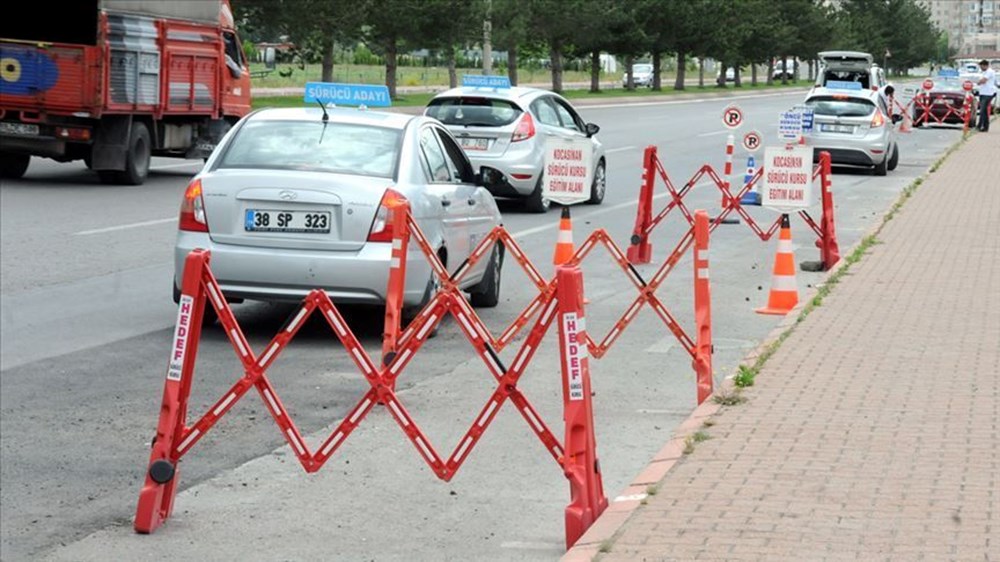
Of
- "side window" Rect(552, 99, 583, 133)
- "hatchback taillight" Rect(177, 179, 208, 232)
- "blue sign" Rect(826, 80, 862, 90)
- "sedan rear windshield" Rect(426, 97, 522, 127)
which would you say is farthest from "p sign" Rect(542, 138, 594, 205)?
"blue sign" Rect(826, 80, 862, 90)

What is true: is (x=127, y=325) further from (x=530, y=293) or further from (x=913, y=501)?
(x=913, y=501)

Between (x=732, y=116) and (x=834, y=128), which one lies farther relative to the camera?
(x=834, y=128)

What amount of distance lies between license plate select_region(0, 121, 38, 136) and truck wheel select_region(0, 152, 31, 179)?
41.0 inches

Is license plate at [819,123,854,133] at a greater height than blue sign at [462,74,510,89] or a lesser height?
lesser

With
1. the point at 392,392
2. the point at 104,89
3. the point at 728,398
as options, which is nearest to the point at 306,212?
the point at 728,398

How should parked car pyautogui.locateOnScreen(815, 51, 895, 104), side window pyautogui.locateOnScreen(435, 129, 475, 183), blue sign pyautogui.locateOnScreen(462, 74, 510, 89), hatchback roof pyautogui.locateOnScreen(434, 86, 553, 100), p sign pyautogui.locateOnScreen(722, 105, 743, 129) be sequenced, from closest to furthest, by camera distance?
side window pyautogui.locateOnScreen(435, 129, 475, 183), hatchback roof pyautogui.locateOnScreen(434, 86, 553, 100), blue sign pyautogui.locateOnScreen(462, 74, 510, 89), p sign pyautogui.locateOnScreen(722, 105, 743, 129), parked car pyautogui.locateOnScreen(815, 51, 895, 104)

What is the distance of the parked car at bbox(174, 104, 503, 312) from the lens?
11.4 meters

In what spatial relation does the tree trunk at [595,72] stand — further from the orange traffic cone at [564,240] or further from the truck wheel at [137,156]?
the orange traffic cone at [564,240]

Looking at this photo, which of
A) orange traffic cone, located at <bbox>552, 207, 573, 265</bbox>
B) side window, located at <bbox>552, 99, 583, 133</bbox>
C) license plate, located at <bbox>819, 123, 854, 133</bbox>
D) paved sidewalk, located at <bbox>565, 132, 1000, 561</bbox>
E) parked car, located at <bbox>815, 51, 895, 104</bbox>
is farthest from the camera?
parked car, located at <bbox>815, 51, 895, 104</bbox>

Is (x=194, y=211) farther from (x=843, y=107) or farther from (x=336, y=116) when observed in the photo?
(x=843, y=107)

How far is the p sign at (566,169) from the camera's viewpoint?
47.4 ft

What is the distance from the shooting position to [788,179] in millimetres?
14789

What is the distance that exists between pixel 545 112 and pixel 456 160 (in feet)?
30.2

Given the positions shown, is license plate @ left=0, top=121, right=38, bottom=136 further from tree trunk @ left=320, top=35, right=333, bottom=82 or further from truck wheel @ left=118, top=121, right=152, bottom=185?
tree trunk @ left=320, top=35, right=333, bottom=82
